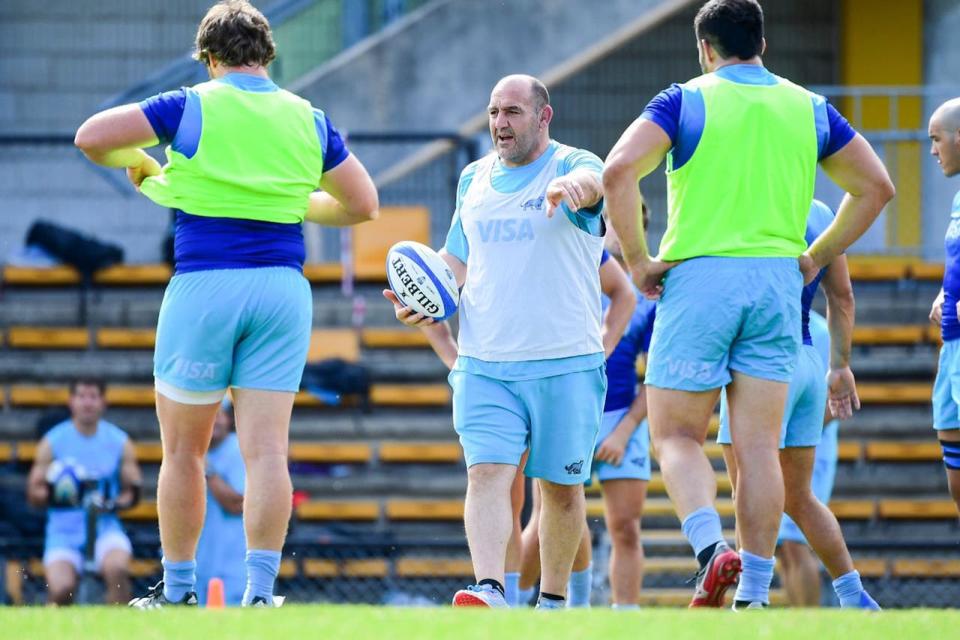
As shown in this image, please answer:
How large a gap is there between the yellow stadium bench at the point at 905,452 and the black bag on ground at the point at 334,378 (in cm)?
401

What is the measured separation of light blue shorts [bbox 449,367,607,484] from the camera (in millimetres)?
6391

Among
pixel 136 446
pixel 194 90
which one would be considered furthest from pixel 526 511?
pixel 194 90

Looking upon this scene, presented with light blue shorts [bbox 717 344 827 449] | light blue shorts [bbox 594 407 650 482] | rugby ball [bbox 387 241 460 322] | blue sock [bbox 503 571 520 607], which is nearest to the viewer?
rugby ball [bbox 387 241 460 322]

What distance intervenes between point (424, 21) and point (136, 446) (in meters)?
4.27

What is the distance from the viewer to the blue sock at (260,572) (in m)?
6.16

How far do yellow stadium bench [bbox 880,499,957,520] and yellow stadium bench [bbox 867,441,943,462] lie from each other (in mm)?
386

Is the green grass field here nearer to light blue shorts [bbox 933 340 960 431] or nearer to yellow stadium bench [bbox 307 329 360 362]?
light blue shorts [bbox 933 340 960 431]

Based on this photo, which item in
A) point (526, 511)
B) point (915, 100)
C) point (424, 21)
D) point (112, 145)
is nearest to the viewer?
point (112, 145)

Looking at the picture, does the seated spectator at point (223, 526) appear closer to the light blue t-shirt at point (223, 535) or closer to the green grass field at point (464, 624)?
the light blue t-shirt at point (223, 535)

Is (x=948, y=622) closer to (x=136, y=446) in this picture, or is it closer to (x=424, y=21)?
(x=136, y=446)

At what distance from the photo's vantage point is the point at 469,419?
641cm

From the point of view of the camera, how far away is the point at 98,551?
36.9 ft

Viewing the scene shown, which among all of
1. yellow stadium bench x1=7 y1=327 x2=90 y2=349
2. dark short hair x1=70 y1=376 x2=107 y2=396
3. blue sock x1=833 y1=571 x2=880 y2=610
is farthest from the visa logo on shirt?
yellow stadium bench x1=7 y1=327 x2=90 y2=349

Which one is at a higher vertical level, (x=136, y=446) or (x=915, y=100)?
(x=915, y=100)
